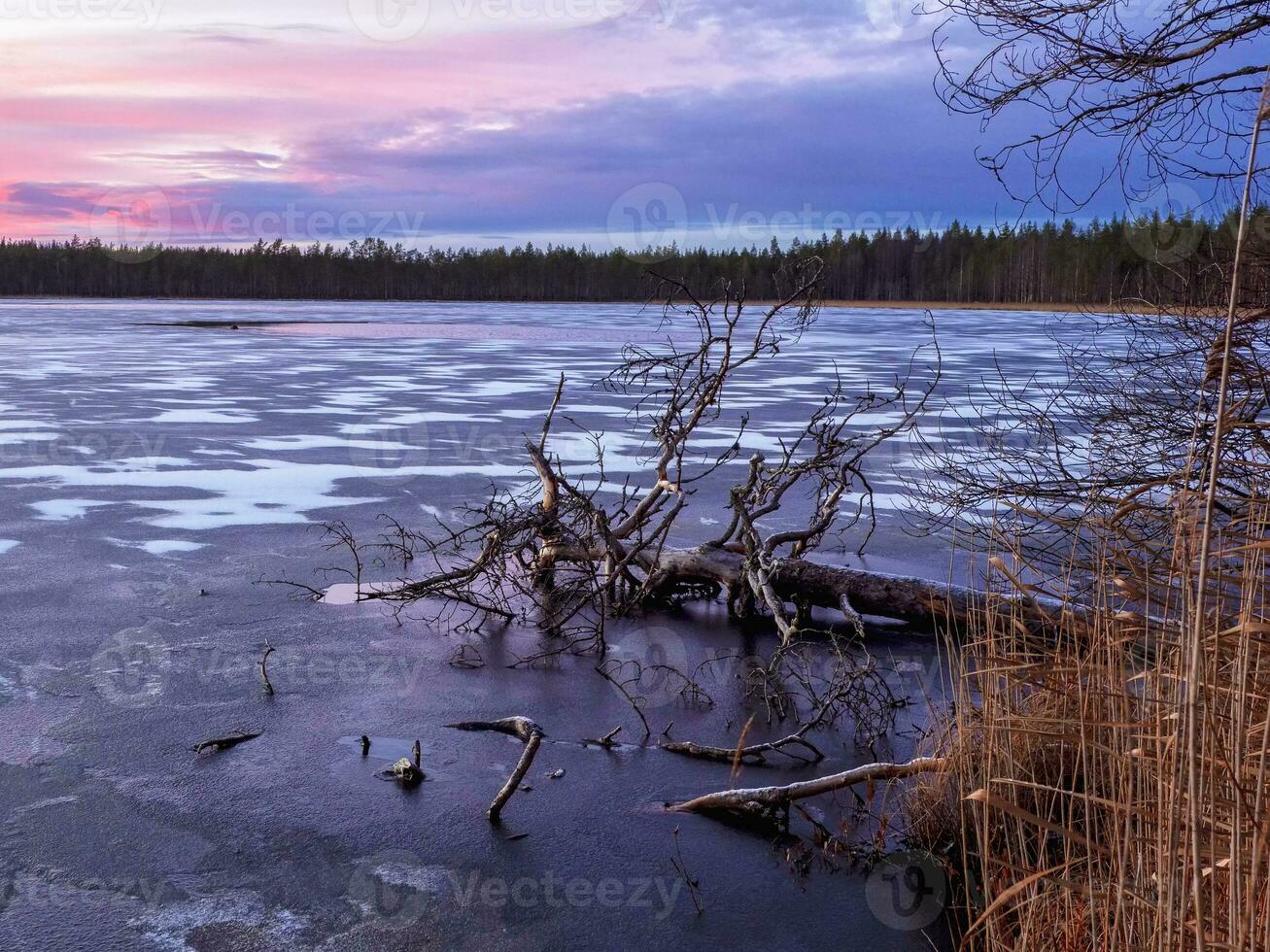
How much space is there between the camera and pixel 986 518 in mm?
10695

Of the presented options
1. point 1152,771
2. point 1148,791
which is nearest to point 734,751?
point 1148,791

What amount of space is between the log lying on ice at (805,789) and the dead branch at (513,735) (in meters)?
0.78

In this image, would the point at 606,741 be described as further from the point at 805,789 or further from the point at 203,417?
the point at 203,417

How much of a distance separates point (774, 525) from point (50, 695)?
598 centimetres

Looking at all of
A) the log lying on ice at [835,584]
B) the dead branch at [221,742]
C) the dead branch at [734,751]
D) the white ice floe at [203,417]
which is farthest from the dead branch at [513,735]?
the white ice floe at [203,417]

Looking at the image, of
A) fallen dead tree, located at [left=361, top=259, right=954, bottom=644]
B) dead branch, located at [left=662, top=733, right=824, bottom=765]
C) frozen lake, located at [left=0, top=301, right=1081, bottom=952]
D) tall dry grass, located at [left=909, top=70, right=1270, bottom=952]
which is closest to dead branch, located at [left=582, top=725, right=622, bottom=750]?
frozen lake, located at [left=0, top=301, right=1081, bottom=952]

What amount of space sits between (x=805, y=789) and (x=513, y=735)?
64.1 inches

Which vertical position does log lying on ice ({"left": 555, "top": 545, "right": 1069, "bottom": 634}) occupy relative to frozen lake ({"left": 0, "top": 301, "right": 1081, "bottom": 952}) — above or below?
above

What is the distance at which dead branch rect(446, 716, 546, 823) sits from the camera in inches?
193

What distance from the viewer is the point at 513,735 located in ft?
19.2

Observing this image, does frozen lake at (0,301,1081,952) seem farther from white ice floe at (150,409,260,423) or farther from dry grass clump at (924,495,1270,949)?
white ice floe at (150,409,260,423)

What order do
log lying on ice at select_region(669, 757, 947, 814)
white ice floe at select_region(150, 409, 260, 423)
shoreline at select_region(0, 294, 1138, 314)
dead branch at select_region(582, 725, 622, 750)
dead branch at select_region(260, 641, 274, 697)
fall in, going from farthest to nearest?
1. shoreline at select_region(0, 294, 1138, 314)
2. white ice floe at select_region(150, 409, 260, 423)
3. dead branch at select_region(260, 641, 274, 697)
4. dead branch at select_region(582, 725, 622, 750)
5. log lying on ice at select_region(669, 757, 947, 814)

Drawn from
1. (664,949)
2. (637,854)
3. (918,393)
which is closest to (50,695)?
(637,854)

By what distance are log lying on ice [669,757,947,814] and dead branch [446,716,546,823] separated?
30.6 inches
